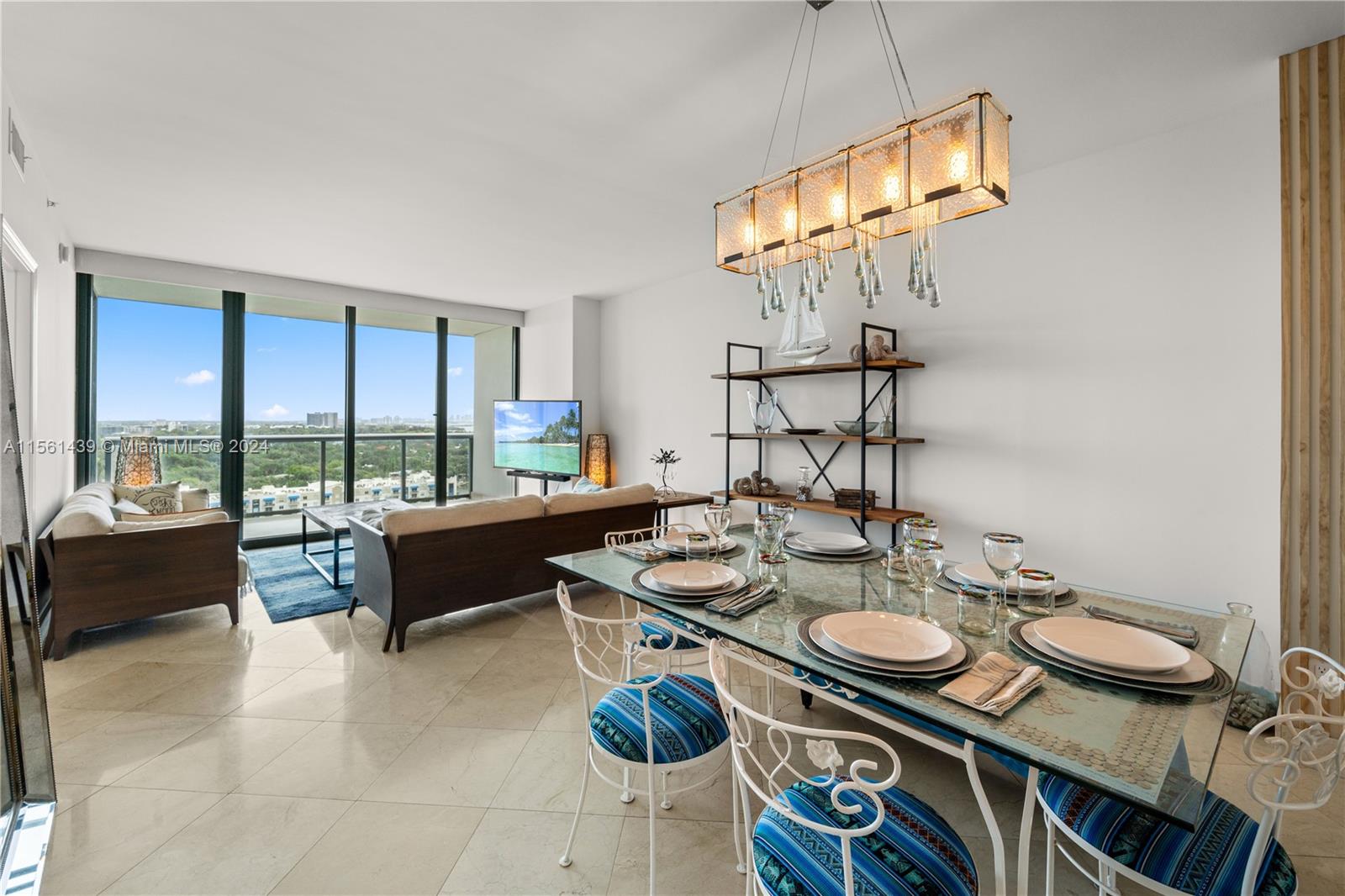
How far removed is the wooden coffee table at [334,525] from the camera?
4.05 meters

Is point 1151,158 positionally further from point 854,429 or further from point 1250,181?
point 854,429

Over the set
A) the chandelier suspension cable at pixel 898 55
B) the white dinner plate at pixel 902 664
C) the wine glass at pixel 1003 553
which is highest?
the chandelier suspension cable at pixel 898 55

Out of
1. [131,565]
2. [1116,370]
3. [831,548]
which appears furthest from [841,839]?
[131,565]

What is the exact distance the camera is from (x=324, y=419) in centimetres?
554

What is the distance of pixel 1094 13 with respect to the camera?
1.81m

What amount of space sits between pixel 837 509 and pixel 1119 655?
2.26 meters

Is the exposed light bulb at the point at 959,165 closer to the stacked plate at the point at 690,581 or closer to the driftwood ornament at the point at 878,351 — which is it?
the stacked plate at the point at 690,581

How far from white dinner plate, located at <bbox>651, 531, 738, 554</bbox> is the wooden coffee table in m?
2.41

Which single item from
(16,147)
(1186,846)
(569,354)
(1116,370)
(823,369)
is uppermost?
(16,147)

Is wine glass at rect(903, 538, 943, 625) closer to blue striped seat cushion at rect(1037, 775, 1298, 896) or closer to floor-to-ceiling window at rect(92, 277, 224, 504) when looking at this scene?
blue striped seat cushion at rect(1037, 775, 1298, 896)

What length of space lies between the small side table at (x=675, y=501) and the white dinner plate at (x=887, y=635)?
264 centimetres

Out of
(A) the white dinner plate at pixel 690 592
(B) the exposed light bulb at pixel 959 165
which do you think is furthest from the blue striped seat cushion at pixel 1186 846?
(B) the exposed light bulb at pixel 959 165

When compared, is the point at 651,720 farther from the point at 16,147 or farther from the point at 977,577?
the point at 16,147

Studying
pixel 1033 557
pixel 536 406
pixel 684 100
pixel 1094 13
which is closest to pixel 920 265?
pixel 1094 13
